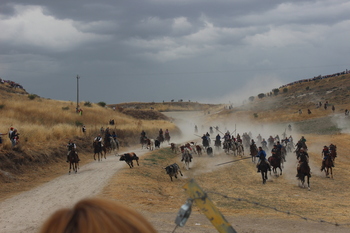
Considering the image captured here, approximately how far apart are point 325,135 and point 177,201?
A: 151ft

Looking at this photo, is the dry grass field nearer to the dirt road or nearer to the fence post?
the fence post

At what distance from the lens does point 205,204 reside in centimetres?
285

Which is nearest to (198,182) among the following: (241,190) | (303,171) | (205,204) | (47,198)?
(241,190)

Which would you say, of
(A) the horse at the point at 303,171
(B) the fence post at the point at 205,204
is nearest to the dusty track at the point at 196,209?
(A) the horse at the point at 303,171

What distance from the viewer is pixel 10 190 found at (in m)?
18.7

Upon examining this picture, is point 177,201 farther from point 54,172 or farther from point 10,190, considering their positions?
point 54,172

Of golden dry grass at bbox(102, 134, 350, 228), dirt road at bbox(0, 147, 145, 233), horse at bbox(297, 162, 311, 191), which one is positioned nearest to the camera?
dirt road at bbox(0, 147, 145, 233)

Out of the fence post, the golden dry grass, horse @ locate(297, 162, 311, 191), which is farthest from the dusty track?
the fence post

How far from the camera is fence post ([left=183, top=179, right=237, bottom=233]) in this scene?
278 centimetres

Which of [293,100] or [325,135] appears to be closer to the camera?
[325,135]

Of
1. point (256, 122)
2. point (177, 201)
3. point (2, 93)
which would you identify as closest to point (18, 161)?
point (177, 201)

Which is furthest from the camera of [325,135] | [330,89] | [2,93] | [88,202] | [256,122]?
[330,89]

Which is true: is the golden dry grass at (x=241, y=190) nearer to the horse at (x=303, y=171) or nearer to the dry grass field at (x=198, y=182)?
the dry grass field at (x=198, y=182)

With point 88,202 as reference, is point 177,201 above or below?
below
